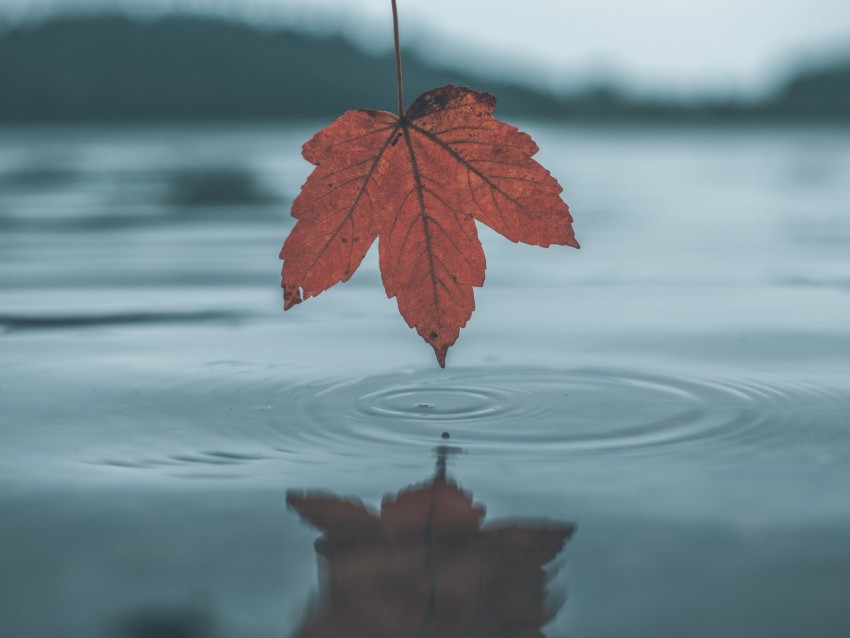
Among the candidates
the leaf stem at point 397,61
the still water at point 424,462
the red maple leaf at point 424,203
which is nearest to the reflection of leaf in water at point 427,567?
the still water at point 424,462

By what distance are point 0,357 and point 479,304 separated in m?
1.18

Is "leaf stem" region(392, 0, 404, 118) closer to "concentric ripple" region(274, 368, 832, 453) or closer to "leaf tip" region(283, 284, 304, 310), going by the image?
"leaf tip" region(283, 284, 304, 310)

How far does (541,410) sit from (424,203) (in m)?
0.59

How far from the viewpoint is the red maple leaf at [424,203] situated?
966mm

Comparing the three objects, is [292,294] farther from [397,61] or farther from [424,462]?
[424,462]

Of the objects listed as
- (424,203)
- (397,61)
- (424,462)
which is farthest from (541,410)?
(397,61)

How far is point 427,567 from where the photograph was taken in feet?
3.16

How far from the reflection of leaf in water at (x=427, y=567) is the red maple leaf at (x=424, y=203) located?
178 mm

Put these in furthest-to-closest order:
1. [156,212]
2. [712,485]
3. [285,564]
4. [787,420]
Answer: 1. [156,212]
2. [787,420]
3. [712,485]
4. [285,564]

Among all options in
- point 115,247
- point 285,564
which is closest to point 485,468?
point 285,564

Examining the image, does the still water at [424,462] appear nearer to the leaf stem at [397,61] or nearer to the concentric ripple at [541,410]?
the concentric ripple at [541,410]

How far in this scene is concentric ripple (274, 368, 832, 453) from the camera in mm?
1393

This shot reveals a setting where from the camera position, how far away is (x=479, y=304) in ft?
9.00

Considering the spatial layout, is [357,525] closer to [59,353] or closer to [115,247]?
[59,353]
